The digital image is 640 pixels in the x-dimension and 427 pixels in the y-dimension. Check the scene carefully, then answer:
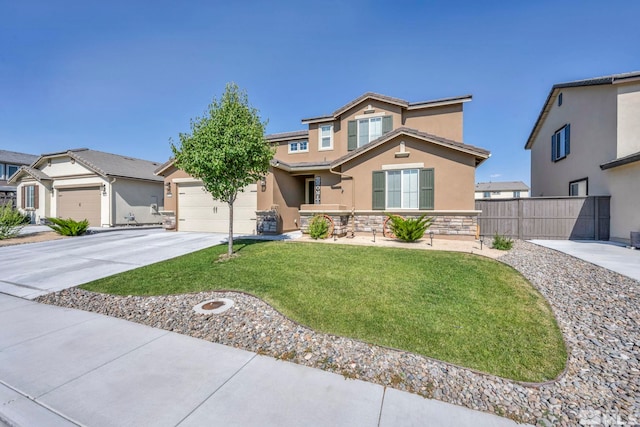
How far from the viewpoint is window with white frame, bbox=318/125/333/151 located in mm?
16144

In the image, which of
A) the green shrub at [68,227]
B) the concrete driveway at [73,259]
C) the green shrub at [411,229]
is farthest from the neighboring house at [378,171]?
the green shrub at [68,227]

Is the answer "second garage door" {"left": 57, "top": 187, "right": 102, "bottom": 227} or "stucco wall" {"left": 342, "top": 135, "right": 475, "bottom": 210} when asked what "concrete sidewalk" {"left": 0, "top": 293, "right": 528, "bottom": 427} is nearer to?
"stucco wall" {"left": 342, "top": 135, "right": 475, "bottom": 210}

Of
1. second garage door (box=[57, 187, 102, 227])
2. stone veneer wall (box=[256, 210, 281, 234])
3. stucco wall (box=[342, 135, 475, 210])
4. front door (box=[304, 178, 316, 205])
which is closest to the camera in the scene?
stucco wall (box=[342, 135, 475, 210])

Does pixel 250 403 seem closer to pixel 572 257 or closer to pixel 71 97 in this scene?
pixel 572 257

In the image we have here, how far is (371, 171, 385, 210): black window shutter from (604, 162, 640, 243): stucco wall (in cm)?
919

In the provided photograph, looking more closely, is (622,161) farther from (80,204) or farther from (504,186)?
(504,186)

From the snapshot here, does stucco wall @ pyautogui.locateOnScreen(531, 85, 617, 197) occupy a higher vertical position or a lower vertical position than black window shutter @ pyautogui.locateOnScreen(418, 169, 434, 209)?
higher

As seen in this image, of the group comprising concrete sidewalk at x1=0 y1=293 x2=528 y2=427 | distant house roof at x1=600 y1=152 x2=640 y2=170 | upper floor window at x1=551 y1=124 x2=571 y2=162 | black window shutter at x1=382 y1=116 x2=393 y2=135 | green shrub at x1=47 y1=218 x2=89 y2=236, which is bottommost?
concrete sidewalk at x1=0 y1=293 x2=528 y2=427

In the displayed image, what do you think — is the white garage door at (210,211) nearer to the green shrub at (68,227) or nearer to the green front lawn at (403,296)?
the green shrub at (68,227)

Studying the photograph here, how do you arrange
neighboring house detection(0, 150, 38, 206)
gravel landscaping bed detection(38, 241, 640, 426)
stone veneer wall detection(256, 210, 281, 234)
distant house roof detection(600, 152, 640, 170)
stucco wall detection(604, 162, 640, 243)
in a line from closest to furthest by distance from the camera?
gravel landscaping bed detection(38, 241, 640, 426) → distant house roof detection(600, 152, 640, 170) → stucco wall detection(604, 162, 640, 243) → stone veneer wall detection(256, 210, 281, 234) → neighboring house detection(0, 150, 38, 206)

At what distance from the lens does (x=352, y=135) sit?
15297 mm

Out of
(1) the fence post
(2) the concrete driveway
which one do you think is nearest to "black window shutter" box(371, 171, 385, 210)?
(2) the concrete driveway

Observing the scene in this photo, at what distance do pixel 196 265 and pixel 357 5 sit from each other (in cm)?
1061

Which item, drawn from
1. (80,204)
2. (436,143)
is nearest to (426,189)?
(436,143)
